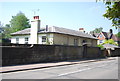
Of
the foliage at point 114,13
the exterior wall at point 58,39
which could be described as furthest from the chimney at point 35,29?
the foliage at point 114,13

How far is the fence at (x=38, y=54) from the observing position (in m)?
14.9

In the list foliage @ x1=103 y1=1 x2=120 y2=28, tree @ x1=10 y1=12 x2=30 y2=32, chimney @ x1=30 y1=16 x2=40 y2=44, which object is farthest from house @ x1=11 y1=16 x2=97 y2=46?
tree @ x1=10 y1=12 x2=30 y2=32

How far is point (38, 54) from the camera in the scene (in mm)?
18047

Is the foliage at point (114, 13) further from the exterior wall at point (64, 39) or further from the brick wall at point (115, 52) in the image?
the brick wall at point (115, 52)

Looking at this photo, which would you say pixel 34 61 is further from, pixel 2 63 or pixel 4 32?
pixel 4 32

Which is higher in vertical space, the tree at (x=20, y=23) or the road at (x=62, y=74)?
the tree at (x=20, y=23)

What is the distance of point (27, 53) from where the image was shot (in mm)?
16750

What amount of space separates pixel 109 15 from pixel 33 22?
16.4m

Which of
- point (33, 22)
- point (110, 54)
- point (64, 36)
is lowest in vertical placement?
point (110, 54)

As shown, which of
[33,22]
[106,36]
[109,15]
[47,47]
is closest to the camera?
[109,15]

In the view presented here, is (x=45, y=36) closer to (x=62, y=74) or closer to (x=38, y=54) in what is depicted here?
(x=38, y=54)

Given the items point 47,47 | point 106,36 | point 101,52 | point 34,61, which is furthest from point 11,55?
point 106,36

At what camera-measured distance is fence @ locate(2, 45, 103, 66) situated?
14.9 m

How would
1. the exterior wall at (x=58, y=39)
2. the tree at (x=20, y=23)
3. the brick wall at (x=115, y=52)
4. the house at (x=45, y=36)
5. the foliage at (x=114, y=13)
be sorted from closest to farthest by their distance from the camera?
1. the foliage at (x=114, y=13)
2. the exterior wall at (x=58, y=39)
3. the house at (x=45, y=36)
4. the brick wall at (x=115, y=52)
5. the tree at (x=20, y=23)
